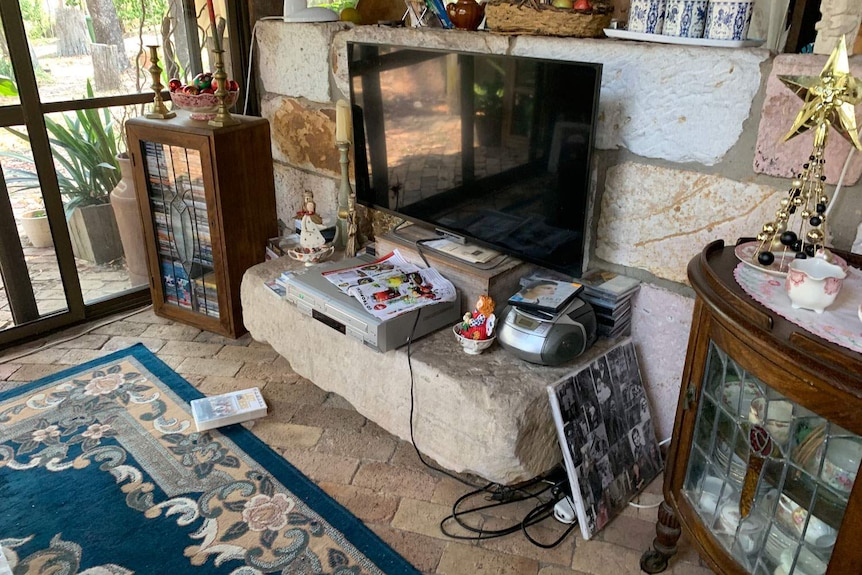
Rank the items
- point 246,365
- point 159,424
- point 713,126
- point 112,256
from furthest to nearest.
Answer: point 112,256 → point 246,365 → point 159,424 → point 713,126

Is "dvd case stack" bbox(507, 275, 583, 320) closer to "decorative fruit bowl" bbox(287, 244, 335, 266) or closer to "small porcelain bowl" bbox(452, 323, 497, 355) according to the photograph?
"small porcelain bowl" bbox(452, 323, 497, 355)

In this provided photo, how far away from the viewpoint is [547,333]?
1.74m

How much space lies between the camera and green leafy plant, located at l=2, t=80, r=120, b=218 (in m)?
2.59

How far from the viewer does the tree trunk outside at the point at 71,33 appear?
2.54 meters

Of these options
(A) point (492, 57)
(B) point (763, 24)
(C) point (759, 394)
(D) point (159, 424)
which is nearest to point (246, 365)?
(D) point (159, 424)

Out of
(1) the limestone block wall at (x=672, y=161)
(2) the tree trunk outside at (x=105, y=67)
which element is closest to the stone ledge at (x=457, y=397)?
(1) the limestone block wall at (x=672, y=161)

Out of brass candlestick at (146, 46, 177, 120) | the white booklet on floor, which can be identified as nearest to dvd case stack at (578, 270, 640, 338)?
the white booklet on floor

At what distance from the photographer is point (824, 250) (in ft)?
4.20

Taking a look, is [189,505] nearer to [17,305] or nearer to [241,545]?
[241,545]

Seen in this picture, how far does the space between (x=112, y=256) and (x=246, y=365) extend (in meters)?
0.97

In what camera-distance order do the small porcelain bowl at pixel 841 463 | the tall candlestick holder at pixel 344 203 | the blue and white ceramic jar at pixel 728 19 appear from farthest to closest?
1. the tall candlestick holder at pixel 344 203
2. the blue and white ceramic jar at pixel 728 19
3. the small porcelain bowl at pixel 841 463

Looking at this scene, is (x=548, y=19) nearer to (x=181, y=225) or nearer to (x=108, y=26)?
(x=181, y=225)

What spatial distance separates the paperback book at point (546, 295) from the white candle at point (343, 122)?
95 centimetres

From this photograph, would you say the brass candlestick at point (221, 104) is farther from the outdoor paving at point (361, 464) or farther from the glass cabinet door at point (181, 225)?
the outdoor paving at point (361, 464)
